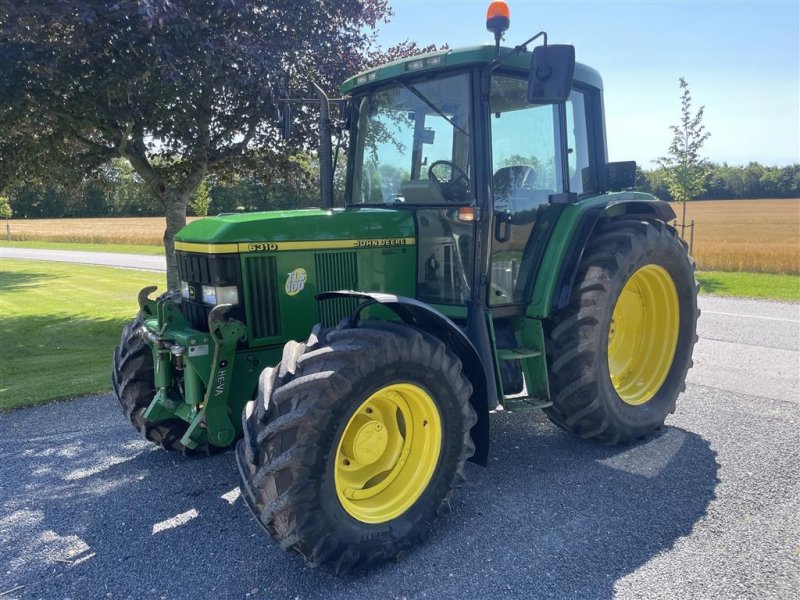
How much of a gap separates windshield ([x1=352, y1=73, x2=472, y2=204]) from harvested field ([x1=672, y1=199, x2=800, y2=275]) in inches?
559

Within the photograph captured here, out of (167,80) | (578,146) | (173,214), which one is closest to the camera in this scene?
(578,146)

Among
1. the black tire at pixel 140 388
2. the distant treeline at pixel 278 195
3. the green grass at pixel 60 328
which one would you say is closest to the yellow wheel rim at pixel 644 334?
A: the black tire at pixel 140 388

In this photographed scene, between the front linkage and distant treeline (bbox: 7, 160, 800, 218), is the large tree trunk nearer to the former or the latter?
distant treeline (bbox: 7, 160, 800, 218)

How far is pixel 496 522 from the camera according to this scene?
3.33m

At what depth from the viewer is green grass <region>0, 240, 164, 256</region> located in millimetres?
26656

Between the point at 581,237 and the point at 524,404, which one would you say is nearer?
the point at 524,404

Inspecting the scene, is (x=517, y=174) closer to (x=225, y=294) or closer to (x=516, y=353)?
(x=516, y=353)

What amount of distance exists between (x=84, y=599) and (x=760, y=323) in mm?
9109

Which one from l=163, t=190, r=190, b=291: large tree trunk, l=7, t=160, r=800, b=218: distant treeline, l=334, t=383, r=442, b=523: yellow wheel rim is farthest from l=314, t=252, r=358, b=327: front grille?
l=7, t=160, r=800, b=218: distant treeline

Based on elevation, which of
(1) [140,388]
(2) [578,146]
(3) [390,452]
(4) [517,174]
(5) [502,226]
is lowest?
(3) [390,452]

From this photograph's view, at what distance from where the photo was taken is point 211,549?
10.2 ft

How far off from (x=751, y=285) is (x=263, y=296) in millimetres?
12545

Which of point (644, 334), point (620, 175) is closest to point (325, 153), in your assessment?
point (620, 175)

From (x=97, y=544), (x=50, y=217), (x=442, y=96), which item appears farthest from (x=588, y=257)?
(x=50, y=217)
